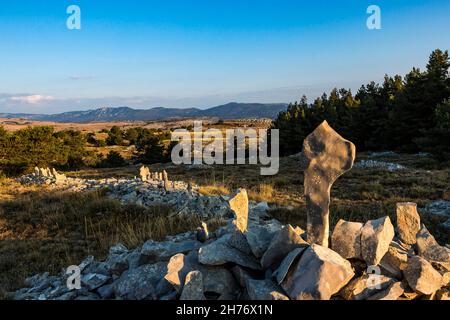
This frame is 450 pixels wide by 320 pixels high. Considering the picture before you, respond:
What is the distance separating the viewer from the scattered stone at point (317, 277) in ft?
12.5

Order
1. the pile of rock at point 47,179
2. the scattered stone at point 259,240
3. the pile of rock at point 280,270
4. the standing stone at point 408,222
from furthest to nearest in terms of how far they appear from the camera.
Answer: the pile of rock at point 47,179 < the standing stone at point 408,222 < the scattered stone at point 259,240 < the pile of rock at point 280,270

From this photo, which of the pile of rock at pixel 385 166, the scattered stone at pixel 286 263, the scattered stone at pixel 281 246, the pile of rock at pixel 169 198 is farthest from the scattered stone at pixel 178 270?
the pile of rock at pixel 385 166

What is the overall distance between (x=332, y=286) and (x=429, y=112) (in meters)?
34.0

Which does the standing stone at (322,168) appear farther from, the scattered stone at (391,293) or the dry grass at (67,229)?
the dry grass at (67,229)

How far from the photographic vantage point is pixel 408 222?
598 cm

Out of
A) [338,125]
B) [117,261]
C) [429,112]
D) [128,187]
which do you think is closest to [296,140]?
[338,125]

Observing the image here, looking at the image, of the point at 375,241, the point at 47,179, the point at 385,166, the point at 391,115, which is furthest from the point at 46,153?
the point at 375,241

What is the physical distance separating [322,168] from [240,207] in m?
2.15

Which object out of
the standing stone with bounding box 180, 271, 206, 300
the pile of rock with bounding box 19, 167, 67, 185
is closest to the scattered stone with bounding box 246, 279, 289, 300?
the standing stone with bounding box 180, 271, 206, 300

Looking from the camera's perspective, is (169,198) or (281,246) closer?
(281,246)

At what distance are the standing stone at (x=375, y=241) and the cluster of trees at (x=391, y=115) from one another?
Answer: 80.7 ft

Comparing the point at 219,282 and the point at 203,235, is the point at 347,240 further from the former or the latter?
the point at 203,235
